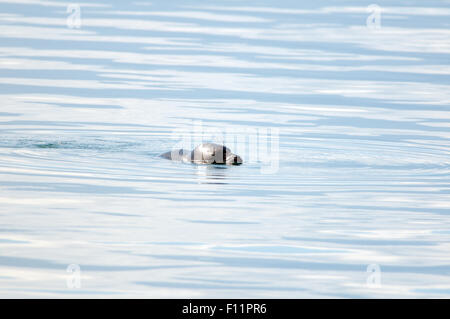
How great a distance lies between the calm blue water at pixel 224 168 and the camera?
34.5 ft

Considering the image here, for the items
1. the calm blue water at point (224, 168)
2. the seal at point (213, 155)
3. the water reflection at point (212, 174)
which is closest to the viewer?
the calm blue water at point (224, 168)

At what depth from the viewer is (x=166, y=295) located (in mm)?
9773

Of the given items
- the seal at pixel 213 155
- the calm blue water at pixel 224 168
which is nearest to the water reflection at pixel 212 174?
the calm blue water at pixel 224 168

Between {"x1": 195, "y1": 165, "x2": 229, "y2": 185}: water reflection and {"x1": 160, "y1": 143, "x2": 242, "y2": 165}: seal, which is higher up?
{"x1": 160, "y1": 143, "x2": 242, "y2": 165}: seal

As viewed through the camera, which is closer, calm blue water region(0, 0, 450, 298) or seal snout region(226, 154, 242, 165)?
calm blue water region(0, 0, 450, 298)

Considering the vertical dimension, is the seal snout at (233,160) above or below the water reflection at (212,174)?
above

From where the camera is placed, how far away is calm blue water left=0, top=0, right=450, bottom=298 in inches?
414

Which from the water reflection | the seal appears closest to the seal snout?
the seal

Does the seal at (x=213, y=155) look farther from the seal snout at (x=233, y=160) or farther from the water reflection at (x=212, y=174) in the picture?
the water reflection at (x=212, y=174)

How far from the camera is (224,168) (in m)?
15.0

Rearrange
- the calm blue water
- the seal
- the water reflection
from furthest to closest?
the seal < the water reflection < the calm blue water

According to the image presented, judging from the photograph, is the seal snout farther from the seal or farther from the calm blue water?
the calm blue water

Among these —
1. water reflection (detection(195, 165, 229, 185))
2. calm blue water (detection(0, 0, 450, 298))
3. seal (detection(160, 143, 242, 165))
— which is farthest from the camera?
seal (detection(160, 143, 242, 165))
